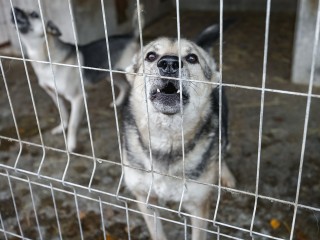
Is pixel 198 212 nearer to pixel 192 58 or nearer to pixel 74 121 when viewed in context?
pixel 192 58

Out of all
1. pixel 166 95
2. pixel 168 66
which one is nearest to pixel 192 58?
pixel 166 95

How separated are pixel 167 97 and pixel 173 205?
4.16 feet

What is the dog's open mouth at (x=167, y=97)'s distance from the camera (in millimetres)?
1774

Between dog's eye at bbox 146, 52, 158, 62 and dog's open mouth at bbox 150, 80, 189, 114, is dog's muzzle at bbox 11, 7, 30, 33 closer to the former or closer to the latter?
dog's eye at bbox 146, 52, 158, 62

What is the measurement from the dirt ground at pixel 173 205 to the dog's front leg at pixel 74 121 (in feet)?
0.39

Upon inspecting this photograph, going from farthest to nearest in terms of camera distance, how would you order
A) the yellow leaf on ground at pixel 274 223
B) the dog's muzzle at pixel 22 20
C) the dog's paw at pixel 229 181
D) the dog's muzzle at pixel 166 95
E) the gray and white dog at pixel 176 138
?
the dog's muzzle at pixel 22 20, the dog's paw at pixel 229 181, the yellow leaf on ground at pixel 274 223, the gray and white dog at pixel 176 138, the dog's muzzle at pixel 166 95

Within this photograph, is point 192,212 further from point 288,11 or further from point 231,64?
point 288,11

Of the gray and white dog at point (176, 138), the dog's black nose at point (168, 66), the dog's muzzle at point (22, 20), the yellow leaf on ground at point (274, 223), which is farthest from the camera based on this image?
the dog's muzzle at point (22, 20)

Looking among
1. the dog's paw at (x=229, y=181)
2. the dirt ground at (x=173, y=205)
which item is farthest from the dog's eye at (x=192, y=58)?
the dog's paw at (x=229, y=181)

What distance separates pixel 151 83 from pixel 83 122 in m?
2.56

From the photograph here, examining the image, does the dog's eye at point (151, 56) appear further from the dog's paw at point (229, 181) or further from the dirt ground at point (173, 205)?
the dog's paw at point (229, 181)

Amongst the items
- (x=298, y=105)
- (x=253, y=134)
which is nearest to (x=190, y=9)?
(x=298, y=105)

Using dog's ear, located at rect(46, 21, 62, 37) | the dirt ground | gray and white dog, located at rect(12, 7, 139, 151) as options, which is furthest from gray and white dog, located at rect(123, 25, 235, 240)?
dog's ear, located at rect(46, 21, 62, 37)

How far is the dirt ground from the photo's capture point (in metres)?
2.64
